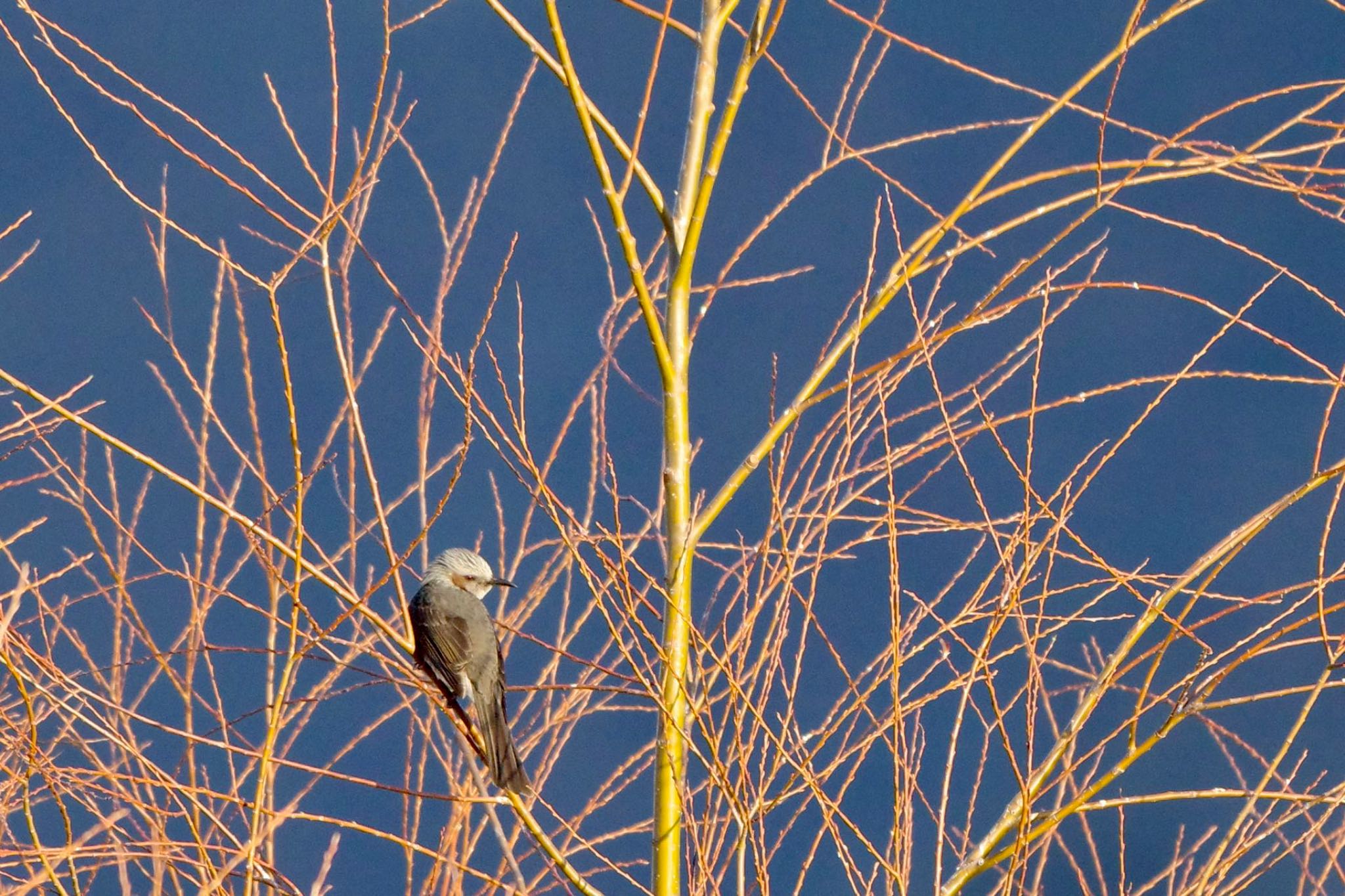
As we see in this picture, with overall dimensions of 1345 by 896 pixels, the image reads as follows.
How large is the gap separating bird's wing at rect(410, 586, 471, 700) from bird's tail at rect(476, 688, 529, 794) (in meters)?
0.14

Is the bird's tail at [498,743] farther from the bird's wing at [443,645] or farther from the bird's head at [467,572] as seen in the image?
the bird's head at [467,572]

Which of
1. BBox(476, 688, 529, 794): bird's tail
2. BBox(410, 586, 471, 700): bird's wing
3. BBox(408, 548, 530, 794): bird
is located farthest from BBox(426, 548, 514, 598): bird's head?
BBox(476, 688, 529, 794): bird's tail

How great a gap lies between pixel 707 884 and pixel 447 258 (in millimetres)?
1202

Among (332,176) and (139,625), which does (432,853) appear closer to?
(139,625)

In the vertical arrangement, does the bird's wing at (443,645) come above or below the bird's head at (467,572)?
below

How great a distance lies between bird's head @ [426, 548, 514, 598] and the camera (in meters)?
3.83

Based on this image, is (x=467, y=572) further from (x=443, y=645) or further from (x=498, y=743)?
(x=498, y=743)

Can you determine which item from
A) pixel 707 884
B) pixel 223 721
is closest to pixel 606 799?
pixel 707 884

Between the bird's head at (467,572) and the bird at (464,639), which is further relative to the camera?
the bird's head at (467,572)

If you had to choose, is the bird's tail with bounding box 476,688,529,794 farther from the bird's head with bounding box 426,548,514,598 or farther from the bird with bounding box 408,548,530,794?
the bird's head with bounding box 426,548,514,598

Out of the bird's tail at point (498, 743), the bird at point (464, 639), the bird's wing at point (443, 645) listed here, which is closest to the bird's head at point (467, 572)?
the bird at point (464, 639)

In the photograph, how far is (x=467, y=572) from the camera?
382 cm

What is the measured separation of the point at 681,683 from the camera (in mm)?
1969

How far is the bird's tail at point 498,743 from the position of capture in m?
2.89
